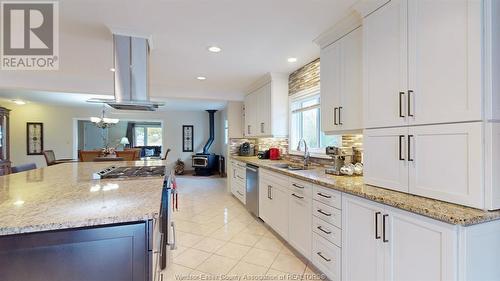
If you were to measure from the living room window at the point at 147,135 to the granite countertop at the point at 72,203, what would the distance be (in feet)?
33.7

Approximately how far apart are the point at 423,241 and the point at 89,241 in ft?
5.50

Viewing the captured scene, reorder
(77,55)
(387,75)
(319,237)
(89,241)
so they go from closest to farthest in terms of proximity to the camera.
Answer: (89,241) < (387,75) < (319,237) < (77,55)

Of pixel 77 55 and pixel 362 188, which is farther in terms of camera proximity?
pixel 77 55

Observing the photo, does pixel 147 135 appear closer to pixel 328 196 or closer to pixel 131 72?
pixel 131 72

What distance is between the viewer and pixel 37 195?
1455 millimetres

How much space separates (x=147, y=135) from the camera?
11.8 m

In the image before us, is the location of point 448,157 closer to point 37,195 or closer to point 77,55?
point 37,195

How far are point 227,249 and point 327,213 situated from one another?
135cm

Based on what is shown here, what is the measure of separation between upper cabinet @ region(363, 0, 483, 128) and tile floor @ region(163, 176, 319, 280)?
1.63m

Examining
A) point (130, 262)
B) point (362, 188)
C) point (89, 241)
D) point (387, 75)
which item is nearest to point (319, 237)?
point (362, 188)

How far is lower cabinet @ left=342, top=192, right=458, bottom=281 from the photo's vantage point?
1271 mm

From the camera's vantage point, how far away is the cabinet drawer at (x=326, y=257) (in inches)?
78.6

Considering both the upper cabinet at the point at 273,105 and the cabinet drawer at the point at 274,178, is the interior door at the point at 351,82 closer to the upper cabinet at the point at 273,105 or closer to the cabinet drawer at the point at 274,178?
the cabinet drawer at the point at 274,178

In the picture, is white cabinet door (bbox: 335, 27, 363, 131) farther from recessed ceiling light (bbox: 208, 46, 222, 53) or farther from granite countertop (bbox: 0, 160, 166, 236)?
granite countertop (bbox: 0, 160, 166, 236)
